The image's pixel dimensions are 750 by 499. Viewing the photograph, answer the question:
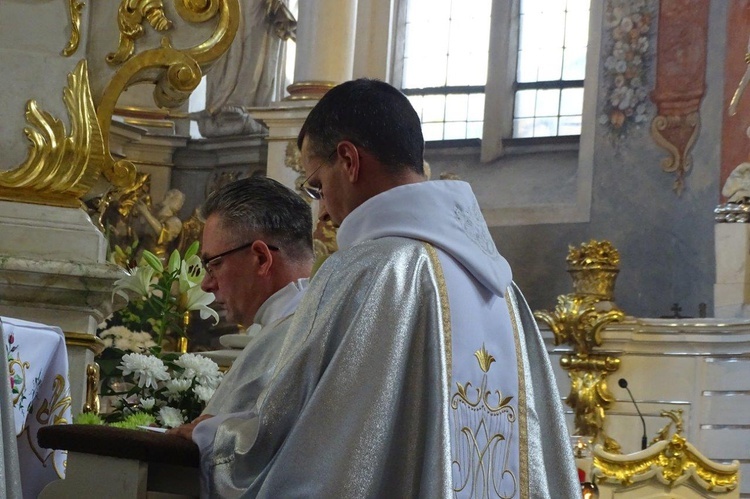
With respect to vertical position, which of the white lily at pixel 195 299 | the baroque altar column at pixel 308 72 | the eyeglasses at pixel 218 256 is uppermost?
the baroque altar column at pixel 308 72

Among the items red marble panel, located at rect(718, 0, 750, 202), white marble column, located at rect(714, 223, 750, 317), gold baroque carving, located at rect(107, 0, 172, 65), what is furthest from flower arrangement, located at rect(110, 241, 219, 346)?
red marble panel, located at rect(718, 0, 750, 202)

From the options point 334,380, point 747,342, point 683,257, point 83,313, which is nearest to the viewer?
point 334,380

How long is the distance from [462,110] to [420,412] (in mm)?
10982

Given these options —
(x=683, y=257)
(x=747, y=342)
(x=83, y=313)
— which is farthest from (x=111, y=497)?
(x=683, y=257)

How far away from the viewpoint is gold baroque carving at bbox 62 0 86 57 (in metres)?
4.13

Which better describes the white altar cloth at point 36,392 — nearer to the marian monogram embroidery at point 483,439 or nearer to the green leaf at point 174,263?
the marian monogram embroidery at point 483,439

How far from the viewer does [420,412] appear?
2402mm

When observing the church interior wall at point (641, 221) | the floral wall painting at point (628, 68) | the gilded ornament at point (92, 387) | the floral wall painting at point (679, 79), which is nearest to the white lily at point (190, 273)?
the gilded ornament at point (92, 387)

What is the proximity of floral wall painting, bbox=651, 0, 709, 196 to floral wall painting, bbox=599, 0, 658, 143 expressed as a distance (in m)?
0.10

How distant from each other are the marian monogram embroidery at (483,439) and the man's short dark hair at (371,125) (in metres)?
0.38

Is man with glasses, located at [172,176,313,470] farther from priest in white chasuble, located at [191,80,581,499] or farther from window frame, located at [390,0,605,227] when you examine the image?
window frame, located at [390,0,605,227]

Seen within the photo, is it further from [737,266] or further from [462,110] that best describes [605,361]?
[462,110]

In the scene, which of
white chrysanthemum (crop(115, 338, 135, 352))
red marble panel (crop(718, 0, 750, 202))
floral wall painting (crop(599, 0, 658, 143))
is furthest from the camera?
floral wall painting (crop(599, 0, 658, 143))

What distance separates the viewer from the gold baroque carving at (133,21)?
13.8 feet
